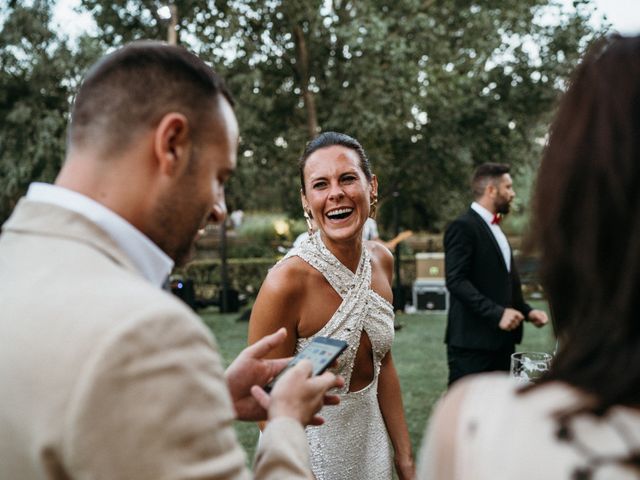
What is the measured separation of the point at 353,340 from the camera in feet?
7.87

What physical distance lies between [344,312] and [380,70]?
1128 centimetres

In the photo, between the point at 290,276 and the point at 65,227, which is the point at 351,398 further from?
the point at 65,227

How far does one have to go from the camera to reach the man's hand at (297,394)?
1305mm

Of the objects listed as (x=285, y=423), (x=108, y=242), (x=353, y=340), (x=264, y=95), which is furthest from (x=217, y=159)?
(x=264, y=95)

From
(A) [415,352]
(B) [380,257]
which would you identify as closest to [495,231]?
(B) [380,257]

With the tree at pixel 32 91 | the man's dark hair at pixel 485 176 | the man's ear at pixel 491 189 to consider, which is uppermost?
the tree at pixel 32 91

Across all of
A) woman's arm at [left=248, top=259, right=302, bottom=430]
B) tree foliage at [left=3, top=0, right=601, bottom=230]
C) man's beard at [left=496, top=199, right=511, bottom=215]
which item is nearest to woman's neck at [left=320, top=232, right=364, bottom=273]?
woman's arm at [left=248, top=259, right=302, bottom=430]

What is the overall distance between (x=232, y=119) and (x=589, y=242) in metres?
0.80

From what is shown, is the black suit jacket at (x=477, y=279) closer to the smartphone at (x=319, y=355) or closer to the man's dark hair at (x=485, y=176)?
the man's dark hair at (x=485, y=176)

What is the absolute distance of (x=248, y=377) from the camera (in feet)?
5.19

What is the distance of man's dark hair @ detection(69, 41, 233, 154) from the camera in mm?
1171

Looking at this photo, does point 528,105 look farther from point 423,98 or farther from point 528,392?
point 528,392

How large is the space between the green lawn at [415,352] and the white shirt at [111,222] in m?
4.24

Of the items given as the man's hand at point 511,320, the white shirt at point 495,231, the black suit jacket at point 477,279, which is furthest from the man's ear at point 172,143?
the white shirt at point 495,231
